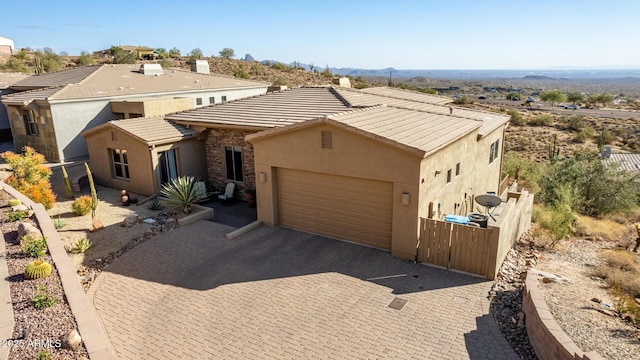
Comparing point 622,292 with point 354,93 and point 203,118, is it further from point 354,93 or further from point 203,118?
point 203,118

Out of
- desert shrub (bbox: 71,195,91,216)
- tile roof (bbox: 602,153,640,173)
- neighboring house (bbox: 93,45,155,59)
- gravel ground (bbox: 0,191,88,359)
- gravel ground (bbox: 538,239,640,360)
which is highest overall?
neighboring house (bbox: 93,45,155,59)

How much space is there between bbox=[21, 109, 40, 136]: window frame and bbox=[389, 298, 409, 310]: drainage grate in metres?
23.4

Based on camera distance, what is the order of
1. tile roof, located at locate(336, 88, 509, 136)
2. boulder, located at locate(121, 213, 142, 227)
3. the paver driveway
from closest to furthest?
1. the paver driveway
2. boulder, located at locate(121, 213, 142, 227)
3. tile roof, located at locate(336, 88, 509, 136)

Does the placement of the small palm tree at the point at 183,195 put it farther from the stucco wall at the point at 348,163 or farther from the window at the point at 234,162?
the stucco wall at the point at 348,163

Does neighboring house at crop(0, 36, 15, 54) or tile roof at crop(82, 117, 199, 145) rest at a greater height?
neighboring house at crop(0, 36, 15, 54)

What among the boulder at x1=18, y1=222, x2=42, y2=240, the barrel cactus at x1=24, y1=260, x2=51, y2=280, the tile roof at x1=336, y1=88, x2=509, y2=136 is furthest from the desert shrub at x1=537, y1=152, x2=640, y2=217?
the boulder at x1=18, y1=222, x2=42, y2=240

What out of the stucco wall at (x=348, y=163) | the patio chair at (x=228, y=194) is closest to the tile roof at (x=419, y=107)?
the stucco wall at (x=348, y=163)

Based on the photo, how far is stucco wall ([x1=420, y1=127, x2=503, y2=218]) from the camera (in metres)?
12.6

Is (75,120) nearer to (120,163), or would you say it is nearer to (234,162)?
(120,163)

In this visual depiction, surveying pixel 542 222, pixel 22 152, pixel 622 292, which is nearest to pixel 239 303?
pixel 622 292

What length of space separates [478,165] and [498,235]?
302 inches

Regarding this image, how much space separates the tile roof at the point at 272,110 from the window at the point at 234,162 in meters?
1.25

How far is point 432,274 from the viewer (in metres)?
11.6

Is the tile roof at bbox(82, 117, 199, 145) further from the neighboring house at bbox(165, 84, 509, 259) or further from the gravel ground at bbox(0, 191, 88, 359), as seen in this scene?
the gravel ground at bbox(0, 191, 88, 359)
